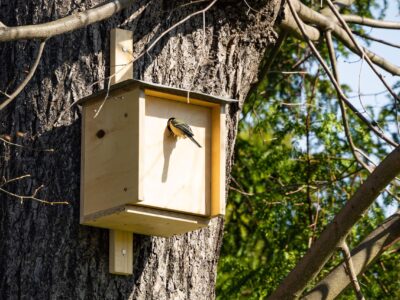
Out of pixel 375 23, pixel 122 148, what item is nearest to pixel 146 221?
pixel 122 148

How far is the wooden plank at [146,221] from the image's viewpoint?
12.8ft

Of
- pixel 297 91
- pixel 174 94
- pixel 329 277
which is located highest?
pixel 297 91

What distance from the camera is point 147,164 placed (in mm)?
3980

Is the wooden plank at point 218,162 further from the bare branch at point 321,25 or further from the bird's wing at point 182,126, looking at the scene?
the bare branch at point 321,25

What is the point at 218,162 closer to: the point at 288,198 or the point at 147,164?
the point at 147,164

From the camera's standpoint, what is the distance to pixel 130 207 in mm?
3881

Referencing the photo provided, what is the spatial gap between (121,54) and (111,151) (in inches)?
13.8

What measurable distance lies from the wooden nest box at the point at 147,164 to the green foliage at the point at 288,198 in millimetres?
1819

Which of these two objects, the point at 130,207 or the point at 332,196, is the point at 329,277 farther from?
the point at 332,196

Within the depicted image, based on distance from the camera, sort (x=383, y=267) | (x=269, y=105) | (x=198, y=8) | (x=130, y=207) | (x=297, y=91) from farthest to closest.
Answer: (x=297, y=91) → (x=269, y=105) → (x=383, y=267) → (x=198, y=8) → (x=130, y=207)

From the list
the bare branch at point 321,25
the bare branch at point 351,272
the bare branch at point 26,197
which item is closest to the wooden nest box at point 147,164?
the bare branch at point 26,197

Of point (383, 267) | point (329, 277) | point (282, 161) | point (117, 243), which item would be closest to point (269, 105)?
point (282, 161)

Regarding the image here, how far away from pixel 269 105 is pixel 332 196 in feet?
2.39

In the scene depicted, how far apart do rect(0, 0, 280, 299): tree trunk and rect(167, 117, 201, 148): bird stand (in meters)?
0.17
